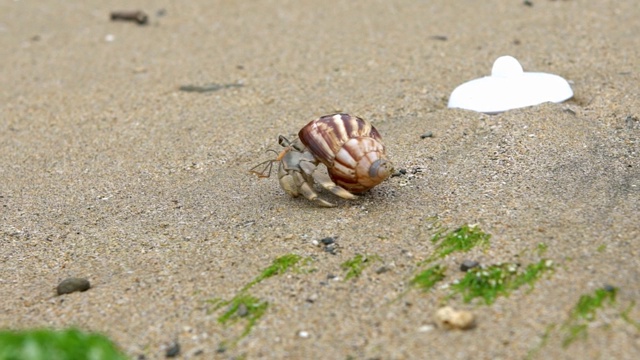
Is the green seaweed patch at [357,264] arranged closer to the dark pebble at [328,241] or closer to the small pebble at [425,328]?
the dark pebble at [328,241]

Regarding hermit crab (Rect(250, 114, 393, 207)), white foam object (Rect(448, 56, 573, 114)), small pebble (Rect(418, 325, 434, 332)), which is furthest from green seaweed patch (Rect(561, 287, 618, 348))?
white foam object (Rect(448, 56, 573, 114))

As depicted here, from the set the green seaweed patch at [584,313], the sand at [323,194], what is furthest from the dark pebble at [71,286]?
the green seaweed patch at [584,313]

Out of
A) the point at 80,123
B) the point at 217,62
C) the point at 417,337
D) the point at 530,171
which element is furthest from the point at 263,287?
the point at 217,62

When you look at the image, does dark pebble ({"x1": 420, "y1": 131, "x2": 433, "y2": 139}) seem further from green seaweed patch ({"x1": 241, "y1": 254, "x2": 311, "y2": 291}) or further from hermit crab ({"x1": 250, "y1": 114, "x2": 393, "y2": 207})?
green seaweed patch ({"x1": 241, "y1": 254, "x2": 311, "y2": 291})

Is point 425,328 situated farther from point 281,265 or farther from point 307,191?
point 307,191

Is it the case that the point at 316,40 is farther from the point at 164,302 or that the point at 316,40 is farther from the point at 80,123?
the point at 164,302
